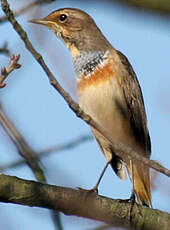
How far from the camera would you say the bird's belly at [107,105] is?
223 inches

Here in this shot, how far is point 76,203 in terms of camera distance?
167 inches

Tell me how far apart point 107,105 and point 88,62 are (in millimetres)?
708

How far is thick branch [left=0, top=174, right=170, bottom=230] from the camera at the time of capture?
415cm

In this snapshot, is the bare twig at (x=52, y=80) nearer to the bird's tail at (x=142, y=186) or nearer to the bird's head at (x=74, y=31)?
the bird's tail at (x=142, y=186)

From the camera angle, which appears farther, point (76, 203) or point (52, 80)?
point (76, 203)

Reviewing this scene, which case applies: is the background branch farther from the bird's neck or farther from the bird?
the bird's neck

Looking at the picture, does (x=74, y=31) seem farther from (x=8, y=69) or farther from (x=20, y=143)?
(x=20, y=143)

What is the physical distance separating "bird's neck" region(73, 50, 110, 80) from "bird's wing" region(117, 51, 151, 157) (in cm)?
26

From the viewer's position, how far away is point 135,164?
6.27m

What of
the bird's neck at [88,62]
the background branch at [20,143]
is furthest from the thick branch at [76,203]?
the bird's neck at [88,62]

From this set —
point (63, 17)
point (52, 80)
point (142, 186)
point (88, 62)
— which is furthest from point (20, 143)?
point (63, 17)

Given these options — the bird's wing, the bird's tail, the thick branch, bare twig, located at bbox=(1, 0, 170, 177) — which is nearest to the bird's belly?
the bird's wing

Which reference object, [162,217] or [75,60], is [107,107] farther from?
[162,217]

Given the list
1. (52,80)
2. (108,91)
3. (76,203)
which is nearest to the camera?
(52,80)
